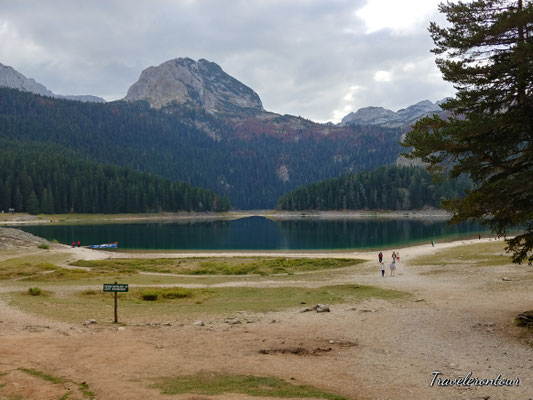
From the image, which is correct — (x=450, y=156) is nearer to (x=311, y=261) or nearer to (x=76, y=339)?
(x=76, y=339)

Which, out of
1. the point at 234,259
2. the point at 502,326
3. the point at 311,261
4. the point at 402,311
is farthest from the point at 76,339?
the point at 234,259

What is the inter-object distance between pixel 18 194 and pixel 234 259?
14230 centimetres

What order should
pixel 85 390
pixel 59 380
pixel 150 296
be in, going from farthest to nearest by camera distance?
pixel 150 296
pixel 59 380
pixel 85 390

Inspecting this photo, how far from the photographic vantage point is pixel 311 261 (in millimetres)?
55906

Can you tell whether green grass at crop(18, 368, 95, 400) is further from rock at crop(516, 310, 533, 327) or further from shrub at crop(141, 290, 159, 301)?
rock at crop(516, 310, 533, 327)

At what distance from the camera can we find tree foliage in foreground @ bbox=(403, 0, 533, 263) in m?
16.4

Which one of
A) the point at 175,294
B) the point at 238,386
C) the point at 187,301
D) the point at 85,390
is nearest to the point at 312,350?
the point at 238,386

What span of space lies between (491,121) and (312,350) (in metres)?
12.6

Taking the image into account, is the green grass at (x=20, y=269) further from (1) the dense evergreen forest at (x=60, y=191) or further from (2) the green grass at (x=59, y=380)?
(1) the dense evergreen forest at (x=60, y=191)

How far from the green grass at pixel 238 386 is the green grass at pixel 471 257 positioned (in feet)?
130

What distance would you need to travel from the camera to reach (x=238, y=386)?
1141 cm

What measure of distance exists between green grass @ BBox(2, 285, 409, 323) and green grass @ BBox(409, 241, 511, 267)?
20268 millimetres

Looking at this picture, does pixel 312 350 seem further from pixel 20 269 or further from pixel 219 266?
pixel 20 269

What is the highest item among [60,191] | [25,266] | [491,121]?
[60,191]
